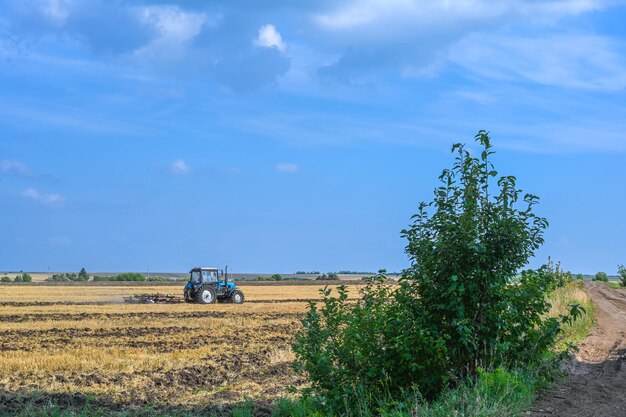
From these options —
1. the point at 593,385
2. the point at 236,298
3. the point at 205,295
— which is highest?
the point at 205,295

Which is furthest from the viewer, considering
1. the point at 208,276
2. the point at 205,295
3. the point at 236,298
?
the point at 236,298

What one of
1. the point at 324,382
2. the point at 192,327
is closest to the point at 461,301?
the point at 324,382

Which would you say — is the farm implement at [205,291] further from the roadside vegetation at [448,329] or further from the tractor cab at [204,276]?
the roadside vegetation at [448,329]

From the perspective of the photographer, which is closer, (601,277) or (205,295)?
(205,295)

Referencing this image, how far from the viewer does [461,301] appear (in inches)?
436

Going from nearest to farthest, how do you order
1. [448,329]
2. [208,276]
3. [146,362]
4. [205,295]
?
[448,329] → [146,362] → [205,295] → [208,276]

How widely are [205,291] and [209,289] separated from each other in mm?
436

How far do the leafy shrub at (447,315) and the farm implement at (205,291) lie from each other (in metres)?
36.7

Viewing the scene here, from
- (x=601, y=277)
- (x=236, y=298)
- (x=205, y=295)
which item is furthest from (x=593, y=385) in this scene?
(x=601, y=277)

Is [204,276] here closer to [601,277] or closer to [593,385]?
[593,385]

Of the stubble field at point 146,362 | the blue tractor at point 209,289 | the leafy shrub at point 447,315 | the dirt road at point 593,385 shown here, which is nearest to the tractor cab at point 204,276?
the blue tractor at point 209,289

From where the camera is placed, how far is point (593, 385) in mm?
12359

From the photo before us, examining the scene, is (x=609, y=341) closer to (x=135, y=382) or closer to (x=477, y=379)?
(x=477, y=379)

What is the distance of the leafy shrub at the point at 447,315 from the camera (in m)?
11.1
